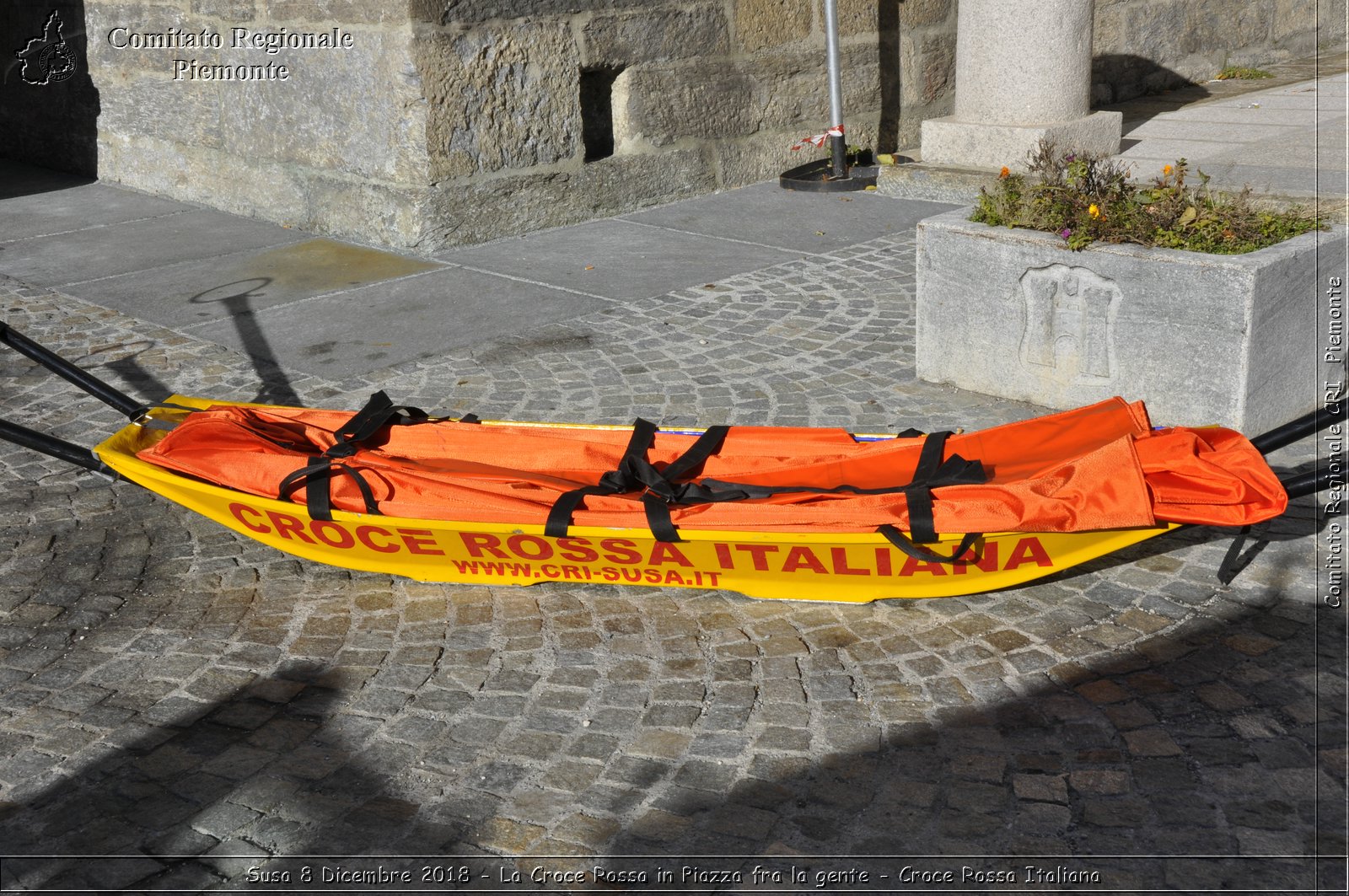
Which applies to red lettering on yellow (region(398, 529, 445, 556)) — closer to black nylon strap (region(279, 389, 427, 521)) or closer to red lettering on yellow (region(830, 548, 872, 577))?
black nylon strap (region(279, 389, 427, 521))

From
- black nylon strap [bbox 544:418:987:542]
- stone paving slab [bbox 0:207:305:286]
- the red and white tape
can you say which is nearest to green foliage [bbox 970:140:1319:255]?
black nylon strap [bbox 544:418:987:542]

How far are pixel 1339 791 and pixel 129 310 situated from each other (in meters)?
6.22

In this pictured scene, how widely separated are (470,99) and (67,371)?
3.84 m

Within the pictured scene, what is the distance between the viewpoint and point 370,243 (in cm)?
811

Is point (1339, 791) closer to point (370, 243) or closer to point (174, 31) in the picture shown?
point (370, 243)

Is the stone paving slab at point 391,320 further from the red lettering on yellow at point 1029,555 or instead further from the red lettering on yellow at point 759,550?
the red lettering on yellow at point 1029,555

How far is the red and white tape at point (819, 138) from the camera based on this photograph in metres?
9.09

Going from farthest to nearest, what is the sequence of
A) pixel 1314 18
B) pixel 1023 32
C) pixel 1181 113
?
pixel 1314 18 → pixel 1181 113 → pixel 1023 32

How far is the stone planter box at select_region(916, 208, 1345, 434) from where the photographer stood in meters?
4.68

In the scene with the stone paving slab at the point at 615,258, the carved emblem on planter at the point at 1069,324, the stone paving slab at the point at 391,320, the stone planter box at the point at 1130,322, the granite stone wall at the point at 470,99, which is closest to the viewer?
the stone planter box at the point at 1130,322

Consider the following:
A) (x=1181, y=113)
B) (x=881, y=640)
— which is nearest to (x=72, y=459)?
(x=881, y=640)

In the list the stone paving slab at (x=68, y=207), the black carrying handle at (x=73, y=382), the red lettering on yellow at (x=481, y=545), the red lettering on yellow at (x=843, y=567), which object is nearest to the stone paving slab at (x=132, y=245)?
the stone paving slab at (x=68, y=207)

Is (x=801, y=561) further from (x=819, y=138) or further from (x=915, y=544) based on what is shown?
(x=819, y=138)

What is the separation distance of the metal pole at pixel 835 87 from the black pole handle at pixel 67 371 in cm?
Answer: 581
